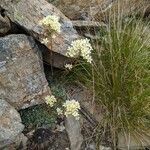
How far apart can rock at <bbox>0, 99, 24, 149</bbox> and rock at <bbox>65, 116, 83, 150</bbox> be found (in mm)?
635

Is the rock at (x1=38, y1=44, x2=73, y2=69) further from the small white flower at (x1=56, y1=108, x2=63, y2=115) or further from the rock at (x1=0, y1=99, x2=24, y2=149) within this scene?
the rock at (x1=0, y1=99, x2=24, y2=149)

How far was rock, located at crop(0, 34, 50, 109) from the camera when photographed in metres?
4.21

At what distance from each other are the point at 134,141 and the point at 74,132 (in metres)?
0.61

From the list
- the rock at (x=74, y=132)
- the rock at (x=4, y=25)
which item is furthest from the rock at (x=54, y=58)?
the rock at (x=74, y=132)

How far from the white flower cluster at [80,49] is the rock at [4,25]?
655 millimetres

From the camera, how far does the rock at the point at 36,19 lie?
444cm

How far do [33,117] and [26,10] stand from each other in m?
1.10

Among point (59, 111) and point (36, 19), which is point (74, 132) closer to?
point (59, 111)

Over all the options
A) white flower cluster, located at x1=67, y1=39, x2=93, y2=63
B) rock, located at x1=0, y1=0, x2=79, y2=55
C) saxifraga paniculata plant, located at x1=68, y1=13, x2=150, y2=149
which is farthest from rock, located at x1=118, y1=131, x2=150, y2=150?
rock, located at x1=0, y1=0, x2=79, y2=55

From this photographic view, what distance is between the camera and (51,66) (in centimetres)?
470

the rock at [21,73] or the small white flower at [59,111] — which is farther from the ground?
the rock at [21,73]

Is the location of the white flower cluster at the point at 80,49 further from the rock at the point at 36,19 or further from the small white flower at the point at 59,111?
the small white flower at the point at 59,111

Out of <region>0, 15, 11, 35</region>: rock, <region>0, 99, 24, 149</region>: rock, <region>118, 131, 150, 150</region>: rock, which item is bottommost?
<region>118, 131, 150, 150</region>: rock

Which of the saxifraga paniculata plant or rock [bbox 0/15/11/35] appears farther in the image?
the saxifraga paniculata plant
